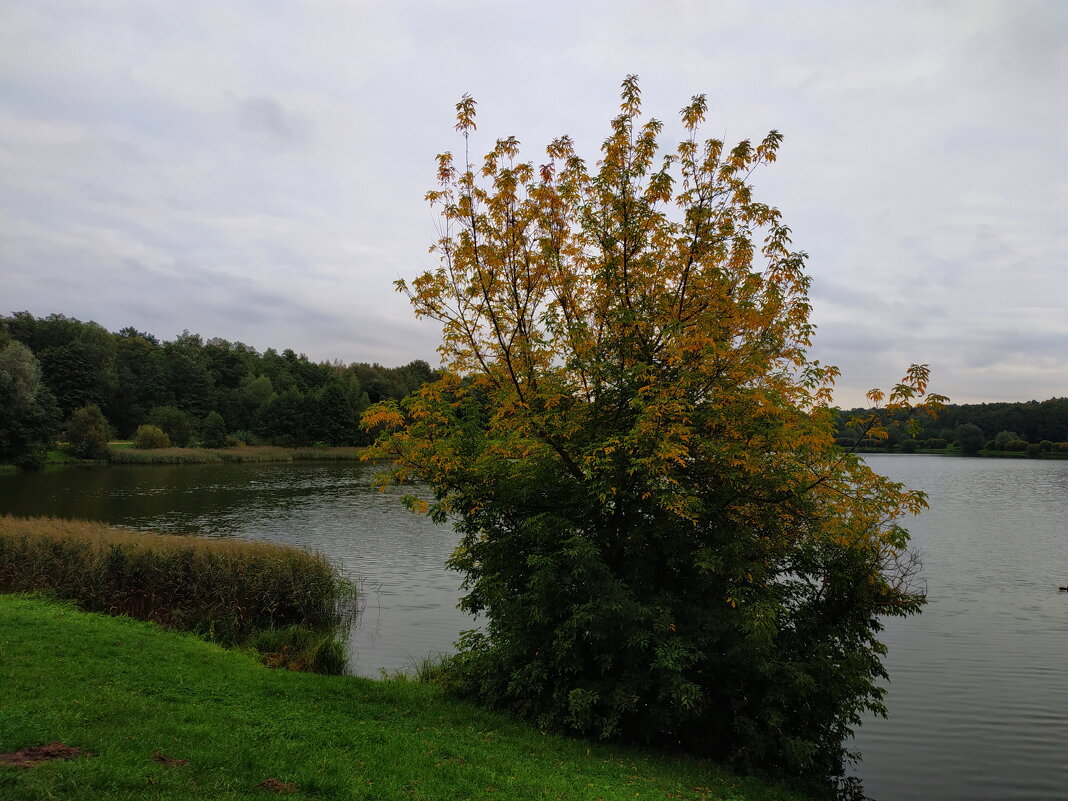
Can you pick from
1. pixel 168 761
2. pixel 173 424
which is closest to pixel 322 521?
pixel 168 761

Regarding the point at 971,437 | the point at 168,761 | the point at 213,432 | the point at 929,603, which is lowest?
the point at 929,603

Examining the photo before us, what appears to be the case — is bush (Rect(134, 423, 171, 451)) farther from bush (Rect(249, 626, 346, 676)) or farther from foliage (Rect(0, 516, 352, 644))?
bush (Rect(249, 626, 346, 676))

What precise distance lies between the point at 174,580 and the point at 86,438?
214ft

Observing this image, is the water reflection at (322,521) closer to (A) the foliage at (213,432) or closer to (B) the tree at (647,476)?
(B) the tree at (647,476)

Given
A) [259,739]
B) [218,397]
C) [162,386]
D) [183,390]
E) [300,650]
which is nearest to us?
[259,739]

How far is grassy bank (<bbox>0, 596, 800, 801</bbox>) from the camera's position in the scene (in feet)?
18.4

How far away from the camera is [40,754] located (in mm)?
5504

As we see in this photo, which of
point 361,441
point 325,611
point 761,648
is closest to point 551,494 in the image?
point 761,648

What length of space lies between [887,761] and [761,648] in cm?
464

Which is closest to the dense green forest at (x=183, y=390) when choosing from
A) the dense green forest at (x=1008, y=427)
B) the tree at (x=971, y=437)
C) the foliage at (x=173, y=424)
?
the foliage at (x=173, y=424)

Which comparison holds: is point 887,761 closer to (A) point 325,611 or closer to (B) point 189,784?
(B) point 189,784

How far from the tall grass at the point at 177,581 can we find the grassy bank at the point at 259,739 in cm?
359

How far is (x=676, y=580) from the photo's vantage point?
9672mm

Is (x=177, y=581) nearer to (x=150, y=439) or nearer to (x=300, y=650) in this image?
(x=300, y=650)
